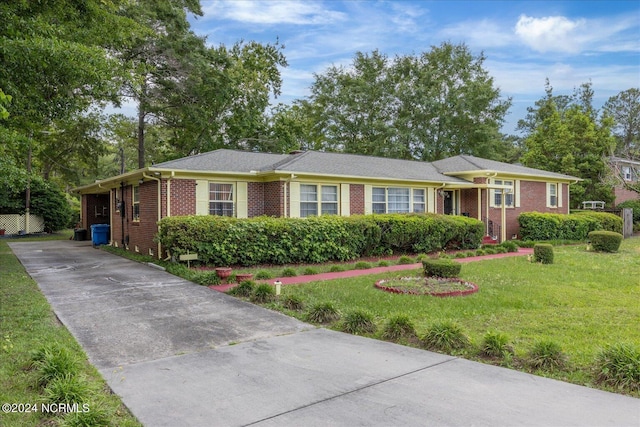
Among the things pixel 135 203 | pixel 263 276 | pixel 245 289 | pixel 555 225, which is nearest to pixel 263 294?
pixel 245 289

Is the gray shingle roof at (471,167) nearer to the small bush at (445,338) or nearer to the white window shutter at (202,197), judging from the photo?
the white window shutter at (202,197)

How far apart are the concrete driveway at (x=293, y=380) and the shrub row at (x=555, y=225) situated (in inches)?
640

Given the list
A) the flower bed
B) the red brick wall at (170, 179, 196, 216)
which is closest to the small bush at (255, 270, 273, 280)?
the flower bed

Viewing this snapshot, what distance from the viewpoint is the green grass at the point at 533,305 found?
531 cm

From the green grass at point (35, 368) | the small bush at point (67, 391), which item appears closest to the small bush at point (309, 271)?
the green grass at point (35, 368)

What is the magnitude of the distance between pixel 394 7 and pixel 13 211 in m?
27.0

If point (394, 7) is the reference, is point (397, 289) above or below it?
below

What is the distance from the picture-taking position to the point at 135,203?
15164 mm

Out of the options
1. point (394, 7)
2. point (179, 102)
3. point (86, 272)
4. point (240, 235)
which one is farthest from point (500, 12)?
point (179, 102)

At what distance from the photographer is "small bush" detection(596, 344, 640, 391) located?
3.91 meters

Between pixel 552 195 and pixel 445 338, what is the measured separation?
20.5 metres

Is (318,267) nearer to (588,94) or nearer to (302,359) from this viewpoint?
(302,359)

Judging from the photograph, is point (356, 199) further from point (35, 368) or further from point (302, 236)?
point (35, 368)

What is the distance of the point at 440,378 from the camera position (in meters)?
Result: 4.18
